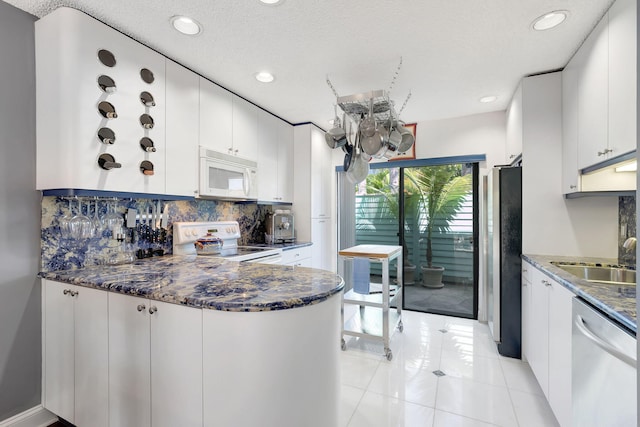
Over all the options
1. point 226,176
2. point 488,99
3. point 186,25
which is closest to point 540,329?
point 488,99

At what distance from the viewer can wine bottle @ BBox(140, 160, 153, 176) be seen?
2134mm

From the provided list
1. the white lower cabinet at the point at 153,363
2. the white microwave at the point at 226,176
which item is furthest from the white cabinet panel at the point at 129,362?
the white microwave at the point at 226,176

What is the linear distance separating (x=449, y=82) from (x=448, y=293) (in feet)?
8.45

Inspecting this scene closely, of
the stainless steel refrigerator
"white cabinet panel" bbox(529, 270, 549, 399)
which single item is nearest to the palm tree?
the stainless steel refrigerator

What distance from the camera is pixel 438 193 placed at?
389cm

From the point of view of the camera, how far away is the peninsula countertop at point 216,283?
120 centimetres

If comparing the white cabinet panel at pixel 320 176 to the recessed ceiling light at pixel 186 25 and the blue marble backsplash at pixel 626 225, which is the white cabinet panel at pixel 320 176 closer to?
the recessed ceiling light at pixel 186 25

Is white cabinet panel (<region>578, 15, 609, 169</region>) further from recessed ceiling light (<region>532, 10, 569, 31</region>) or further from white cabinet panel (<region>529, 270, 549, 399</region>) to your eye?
white cabinet panel (<region>529, 270, 549, 399</region>)

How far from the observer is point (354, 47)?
2154 mm

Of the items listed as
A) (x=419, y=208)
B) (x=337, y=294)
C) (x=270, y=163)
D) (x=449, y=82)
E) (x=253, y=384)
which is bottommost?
(x=253, y=384)

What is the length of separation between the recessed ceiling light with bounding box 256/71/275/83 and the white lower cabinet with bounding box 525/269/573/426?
2.57 m

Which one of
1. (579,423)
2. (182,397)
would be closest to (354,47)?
(182,397)

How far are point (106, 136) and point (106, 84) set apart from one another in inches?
12.8

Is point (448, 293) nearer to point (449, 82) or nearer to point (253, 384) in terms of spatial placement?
point (449, 82)
